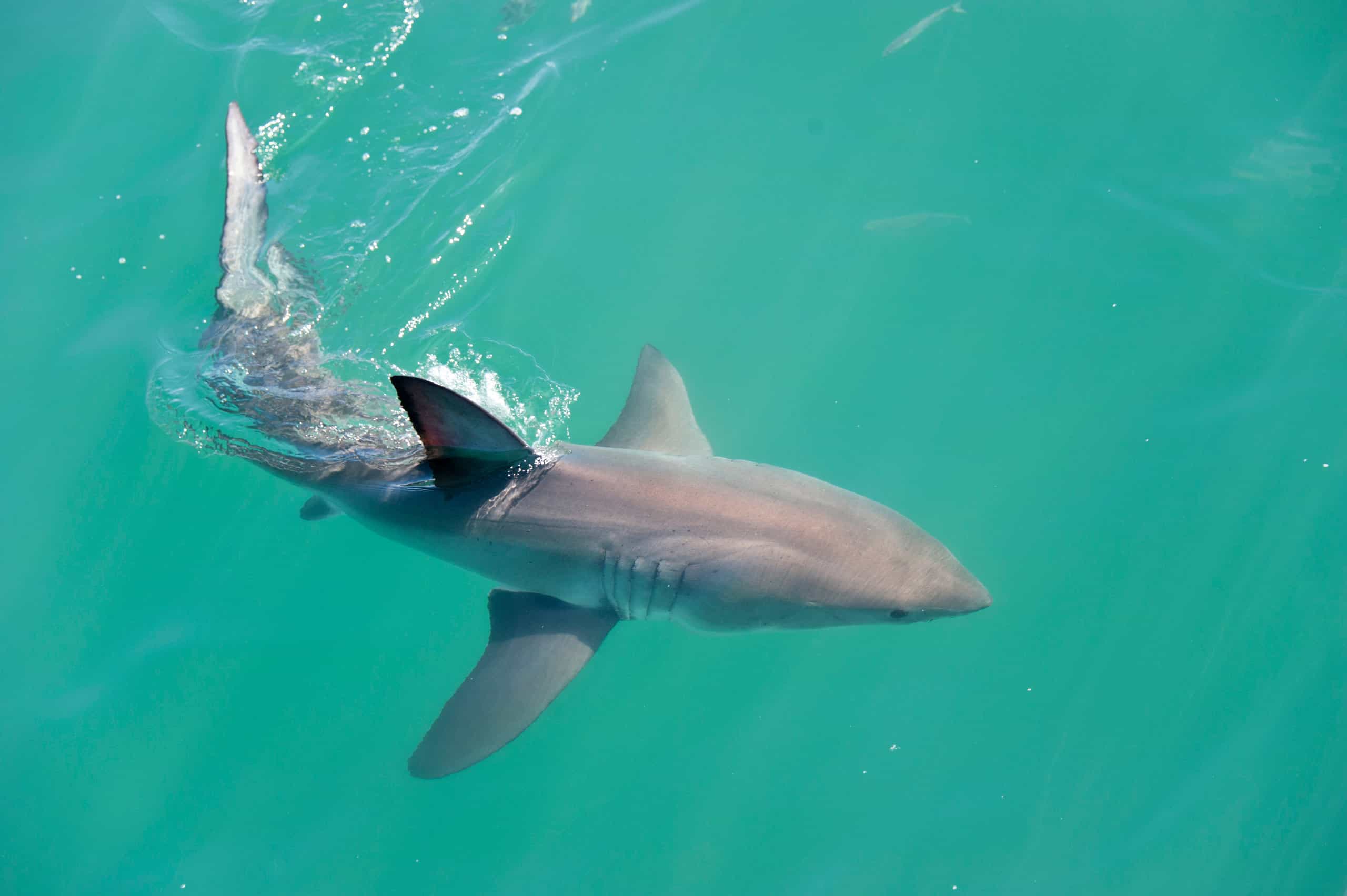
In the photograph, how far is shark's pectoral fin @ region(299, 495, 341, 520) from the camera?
16.3 feet

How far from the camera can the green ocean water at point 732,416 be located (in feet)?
20.6

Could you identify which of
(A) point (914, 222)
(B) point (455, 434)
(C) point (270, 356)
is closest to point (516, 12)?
(C) point (270, 356)

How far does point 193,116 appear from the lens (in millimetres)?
6707

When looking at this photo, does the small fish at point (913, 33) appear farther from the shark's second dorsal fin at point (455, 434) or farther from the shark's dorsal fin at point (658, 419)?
the shark's second dorsal fin at point (455, 434)

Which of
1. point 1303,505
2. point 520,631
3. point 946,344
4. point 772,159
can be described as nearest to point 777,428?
point 946,344

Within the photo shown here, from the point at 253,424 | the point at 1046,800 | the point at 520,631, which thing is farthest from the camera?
the point at 1046,800

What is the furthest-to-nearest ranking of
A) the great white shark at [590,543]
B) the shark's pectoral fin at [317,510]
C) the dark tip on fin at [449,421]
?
the shark's pectoral fin at [317,510], the great white shark at [590,543], the dark tip on fin at [449,421]

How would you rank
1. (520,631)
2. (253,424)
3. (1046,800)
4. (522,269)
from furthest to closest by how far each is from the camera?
(522,269) → (1046,800) → (253,424) → (520,631)

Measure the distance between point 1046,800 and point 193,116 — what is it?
10402 mm

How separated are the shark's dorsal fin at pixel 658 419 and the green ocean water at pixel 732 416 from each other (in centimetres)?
106

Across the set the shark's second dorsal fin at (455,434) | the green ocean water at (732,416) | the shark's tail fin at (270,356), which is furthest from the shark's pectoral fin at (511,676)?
the green ocean water at (732,416)

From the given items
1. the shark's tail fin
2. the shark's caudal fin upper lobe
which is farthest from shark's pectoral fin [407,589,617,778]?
the shark's caudal fin upper lobe

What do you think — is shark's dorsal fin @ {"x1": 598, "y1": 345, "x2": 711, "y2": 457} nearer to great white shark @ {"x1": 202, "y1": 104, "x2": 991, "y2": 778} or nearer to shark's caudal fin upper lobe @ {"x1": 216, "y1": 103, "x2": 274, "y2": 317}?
great white shark @ {"x1": 202, "y1": 104, "x2": 991, "y2": 778}

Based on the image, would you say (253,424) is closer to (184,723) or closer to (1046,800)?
(184,723)
